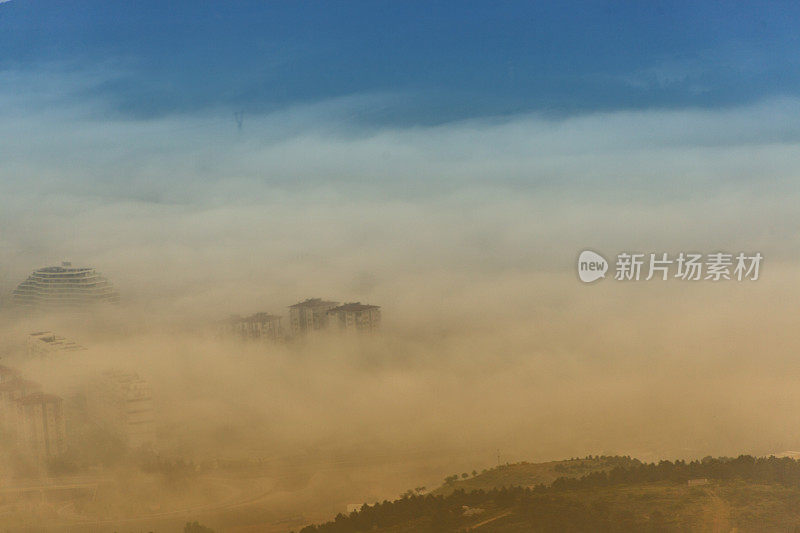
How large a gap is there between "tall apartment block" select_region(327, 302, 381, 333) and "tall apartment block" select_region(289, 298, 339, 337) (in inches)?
1.3

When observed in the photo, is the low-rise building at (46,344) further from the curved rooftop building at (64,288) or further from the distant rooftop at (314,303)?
the distant rooftop at (314,303)

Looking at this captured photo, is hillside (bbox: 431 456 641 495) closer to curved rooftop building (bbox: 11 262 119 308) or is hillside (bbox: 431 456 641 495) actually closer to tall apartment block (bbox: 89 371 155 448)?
tall apartment block (bbox: 89 371 155 448)

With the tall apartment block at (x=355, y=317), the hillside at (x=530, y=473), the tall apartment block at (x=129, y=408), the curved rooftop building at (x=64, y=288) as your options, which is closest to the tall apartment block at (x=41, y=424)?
the tall apartment block at (x=129, y=408)

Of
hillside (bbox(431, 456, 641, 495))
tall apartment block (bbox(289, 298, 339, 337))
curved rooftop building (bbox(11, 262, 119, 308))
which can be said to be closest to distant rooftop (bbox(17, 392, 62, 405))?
curved rooftop building (bbox(11, 262, 119, 308))

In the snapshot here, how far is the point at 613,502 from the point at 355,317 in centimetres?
156

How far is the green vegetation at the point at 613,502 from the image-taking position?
5.00m

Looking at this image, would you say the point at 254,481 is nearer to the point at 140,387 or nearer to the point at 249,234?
the point at 140,387

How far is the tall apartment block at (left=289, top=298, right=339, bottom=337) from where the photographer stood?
5176mm

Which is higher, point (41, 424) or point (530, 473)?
point (41, 424)

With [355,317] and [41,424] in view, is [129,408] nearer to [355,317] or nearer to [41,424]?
[41,424]

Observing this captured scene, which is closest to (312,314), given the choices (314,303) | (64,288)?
(314,303)

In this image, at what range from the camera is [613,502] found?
5.05 metres

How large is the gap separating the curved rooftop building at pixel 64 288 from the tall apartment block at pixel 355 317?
1.10 m

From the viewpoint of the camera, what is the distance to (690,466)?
518cm
